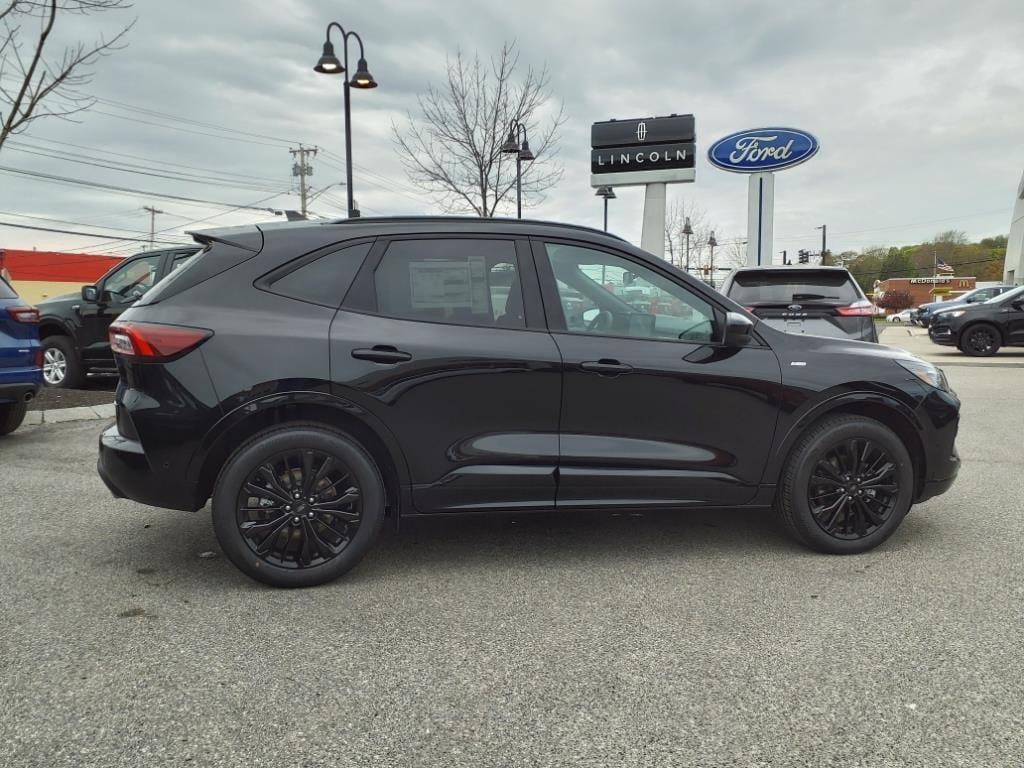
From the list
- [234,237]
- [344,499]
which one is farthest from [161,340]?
[344,499]

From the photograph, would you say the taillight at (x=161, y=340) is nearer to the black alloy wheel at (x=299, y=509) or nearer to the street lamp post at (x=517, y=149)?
the black alloy wheel at (x=299, y=509)

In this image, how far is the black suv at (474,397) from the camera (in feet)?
11.3

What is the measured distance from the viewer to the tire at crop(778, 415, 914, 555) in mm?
3869

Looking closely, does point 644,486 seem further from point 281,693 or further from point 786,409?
point 281,693

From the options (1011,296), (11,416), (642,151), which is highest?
(642,151)

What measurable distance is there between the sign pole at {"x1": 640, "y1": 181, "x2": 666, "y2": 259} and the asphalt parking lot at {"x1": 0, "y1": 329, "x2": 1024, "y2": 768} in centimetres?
1633

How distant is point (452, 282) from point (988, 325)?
1638 centimetres

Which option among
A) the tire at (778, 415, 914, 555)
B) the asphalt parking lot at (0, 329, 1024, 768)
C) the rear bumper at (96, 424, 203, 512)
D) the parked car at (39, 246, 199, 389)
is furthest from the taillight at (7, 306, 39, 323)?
the tire at (778, 415, 914, 555)

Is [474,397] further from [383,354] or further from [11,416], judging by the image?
[11,416]

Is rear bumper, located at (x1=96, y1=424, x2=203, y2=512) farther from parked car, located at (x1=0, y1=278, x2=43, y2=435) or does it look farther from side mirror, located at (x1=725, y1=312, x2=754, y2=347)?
parked car, located at (x1=0, y1=278, x2=43, y2=435)

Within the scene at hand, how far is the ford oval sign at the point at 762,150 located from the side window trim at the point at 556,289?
649 inches

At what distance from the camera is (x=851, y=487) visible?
3.91 m

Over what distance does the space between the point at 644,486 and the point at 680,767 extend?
5.54 feet

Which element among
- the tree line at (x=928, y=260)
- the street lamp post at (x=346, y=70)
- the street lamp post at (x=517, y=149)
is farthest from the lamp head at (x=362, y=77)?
the tree line at (x=928, y=260)
